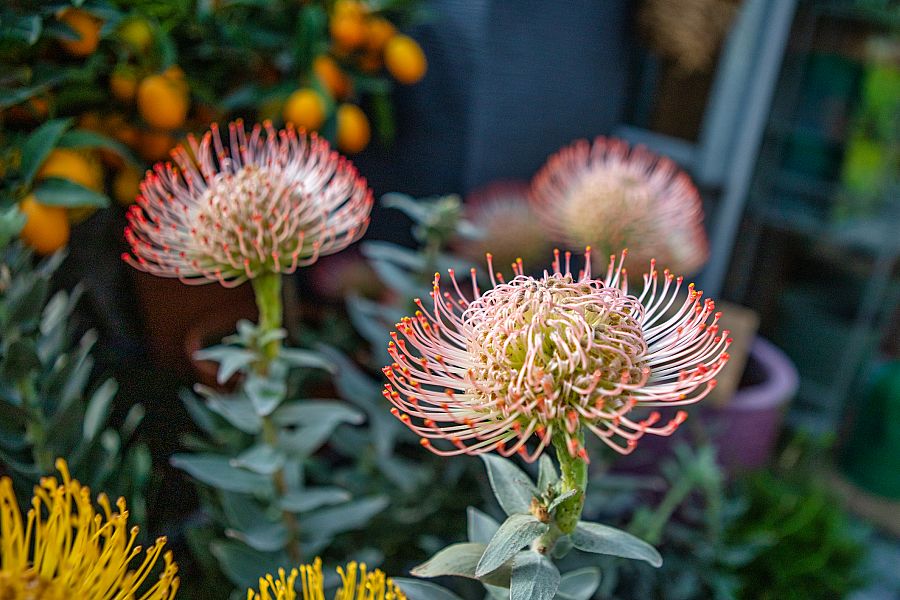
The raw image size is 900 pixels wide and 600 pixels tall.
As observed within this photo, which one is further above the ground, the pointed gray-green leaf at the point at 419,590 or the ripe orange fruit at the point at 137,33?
the ripe orange fruit at the point at 137,33

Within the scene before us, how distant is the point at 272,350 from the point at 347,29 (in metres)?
0.45

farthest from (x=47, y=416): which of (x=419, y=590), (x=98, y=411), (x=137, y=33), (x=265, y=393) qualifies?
(x=137, y=33)

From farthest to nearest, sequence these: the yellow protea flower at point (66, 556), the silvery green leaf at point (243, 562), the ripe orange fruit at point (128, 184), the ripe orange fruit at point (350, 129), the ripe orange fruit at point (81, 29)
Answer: the ripe orange fruit at point (350, 129) → the ripe orange fruit at point (128, 184) → the ripe orange fruit at point (81, 29) → the silvery green leaf at point (243, 562) → the yellow protea flower at point (66, 556)

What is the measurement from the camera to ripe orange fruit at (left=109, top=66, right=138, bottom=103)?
0.62 metres

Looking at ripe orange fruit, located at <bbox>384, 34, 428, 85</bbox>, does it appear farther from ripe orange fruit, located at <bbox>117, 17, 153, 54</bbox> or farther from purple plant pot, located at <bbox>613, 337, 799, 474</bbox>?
purple plant pot, located at <bbox>613, 337, 799, 474</bbox>

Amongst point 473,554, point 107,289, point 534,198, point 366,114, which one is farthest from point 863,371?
point 107,289

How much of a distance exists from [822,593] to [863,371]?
0.58 m

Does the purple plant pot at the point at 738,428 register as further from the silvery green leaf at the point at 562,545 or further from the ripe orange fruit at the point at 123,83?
the ripe orange fruit at the point at 123,83

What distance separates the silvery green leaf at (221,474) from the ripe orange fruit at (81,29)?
36cm

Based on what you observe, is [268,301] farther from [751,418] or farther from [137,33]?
[751,418]

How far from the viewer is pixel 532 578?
0.28m

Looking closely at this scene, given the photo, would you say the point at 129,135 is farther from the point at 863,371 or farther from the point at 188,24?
the point at 863,371

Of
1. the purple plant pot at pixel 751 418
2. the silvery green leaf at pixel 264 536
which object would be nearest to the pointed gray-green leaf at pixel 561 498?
the silvery green leaf at pixel 264 536

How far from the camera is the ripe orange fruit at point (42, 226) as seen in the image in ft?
1.68
